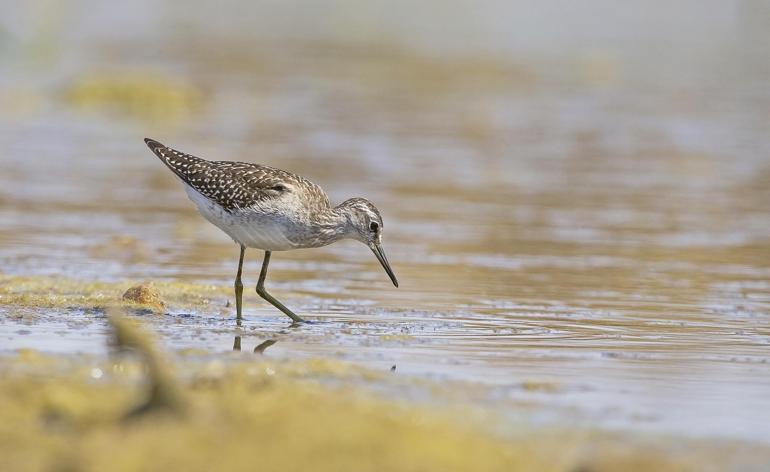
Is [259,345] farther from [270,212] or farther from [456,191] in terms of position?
[456,191]

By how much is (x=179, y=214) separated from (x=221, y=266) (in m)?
2.35

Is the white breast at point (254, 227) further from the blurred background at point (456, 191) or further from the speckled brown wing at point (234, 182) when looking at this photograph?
the blurred background at point (456, 191)

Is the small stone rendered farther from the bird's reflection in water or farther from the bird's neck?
the bird's neck

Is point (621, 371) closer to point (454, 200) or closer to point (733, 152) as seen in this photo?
point (454, 200)

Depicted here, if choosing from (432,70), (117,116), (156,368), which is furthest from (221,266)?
(432,70)

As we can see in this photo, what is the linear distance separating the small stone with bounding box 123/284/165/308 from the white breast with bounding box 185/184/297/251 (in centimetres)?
70

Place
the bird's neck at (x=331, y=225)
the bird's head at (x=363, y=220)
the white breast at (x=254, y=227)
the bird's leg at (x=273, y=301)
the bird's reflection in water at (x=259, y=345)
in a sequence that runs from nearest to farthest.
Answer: the bird's reflection in water at (x=259, y=345)
the bird's leg at (x=273, y=301)
the white breast at (x=254, y=227)
the bird's neck at (x=331, y=225)
the bird's head at (x=363, y=220)

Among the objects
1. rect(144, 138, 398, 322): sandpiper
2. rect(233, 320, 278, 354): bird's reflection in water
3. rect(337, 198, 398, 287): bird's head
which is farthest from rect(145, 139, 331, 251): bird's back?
rect(233, 320, 278, 354): bird's reflection in water

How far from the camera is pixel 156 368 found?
5598 millimetres

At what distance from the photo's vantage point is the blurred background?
322 inches

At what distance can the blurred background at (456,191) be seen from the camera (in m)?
8.17

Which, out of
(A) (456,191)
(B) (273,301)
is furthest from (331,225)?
(A) (456,191)

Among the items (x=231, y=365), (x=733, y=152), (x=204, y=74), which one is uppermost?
(x=204, y=74)

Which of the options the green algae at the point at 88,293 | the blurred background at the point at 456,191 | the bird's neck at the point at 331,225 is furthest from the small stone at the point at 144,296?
the bird's neck at the point at 331,225
